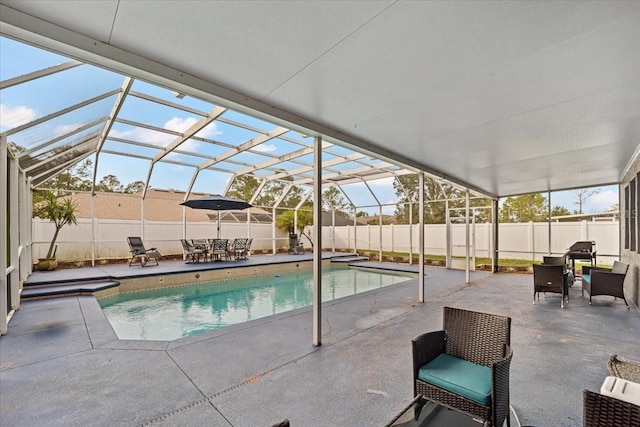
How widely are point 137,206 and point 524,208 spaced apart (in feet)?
59.8

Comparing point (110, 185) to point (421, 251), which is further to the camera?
point (110, 185)

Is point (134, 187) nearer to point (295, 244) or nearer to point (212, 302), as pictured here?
point (212, 302)

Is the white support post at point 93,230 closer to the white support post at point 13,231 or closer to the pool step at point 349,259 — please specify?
the white support post at point 13,231

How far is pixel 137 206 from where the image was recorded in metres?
10.7

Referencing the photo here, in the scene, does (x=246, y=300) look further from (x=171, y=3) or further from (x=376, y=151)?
(x=171, y=3)

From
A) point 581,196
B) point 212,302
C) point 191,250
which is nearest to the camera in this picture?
point 212,302

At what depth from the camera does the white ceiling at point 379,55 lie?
5.49 ft

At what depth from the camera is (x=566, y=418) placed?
2.25 m

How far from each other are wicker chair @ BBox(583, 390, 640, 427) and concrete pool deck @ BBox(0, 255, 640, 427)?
1218 millimetres

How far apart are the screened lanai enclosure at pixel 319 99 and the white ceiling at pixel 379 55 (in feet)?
0.04

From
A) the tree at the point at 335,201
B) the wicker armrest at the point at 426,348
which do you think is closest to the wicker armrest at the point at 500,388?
the wicker armrest at the point at 426,348

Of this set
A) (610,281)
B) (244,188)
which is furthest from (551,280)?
(244,188)

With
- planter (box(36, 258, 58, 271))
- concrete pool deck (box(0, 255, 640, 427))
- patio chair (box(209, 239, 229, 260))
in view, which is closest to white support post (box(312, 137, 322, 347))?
concrete pool deck (box(0, 255, 640, 427))

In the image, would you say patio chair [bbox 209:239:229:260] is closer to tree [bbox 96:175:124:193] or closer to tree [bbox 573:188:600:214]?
tree [bbox 96:175:124:193]
